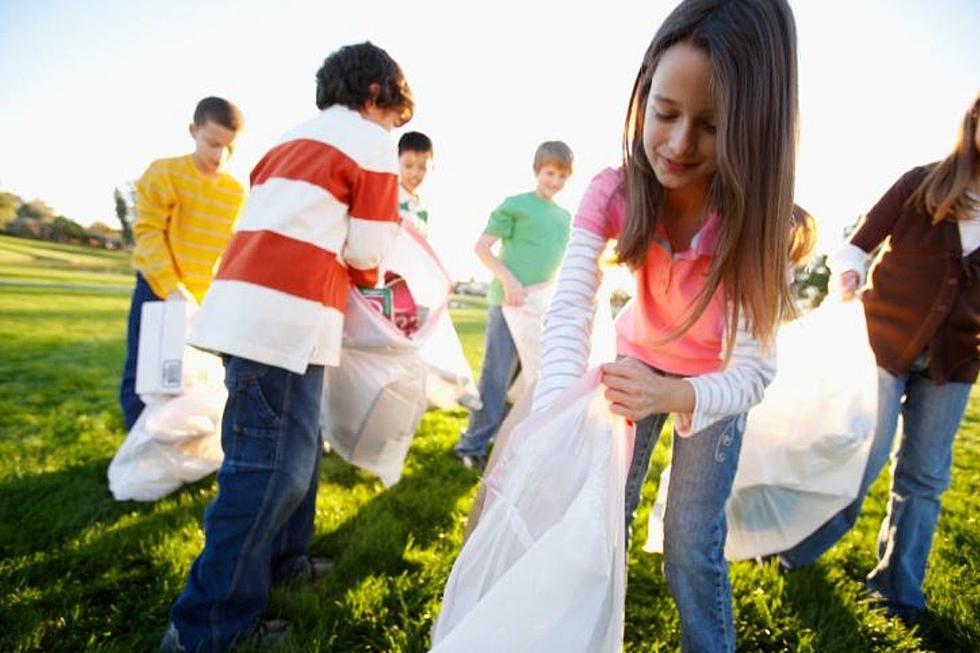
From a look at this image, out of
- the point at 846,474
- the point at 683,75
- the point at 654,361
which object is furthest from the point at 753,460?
the point at 683,75

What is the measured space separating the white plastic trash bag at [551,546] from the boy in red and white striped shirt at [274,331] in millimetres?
723

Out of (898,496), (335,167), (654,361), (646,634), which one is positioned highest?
(335,167)

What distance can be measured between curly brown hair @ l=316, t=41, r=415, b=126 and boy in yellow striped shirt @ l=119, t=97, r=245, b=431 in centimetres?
138

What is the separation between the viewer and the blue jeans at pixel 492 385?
132 inches

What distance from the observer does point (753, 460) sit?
2076mm

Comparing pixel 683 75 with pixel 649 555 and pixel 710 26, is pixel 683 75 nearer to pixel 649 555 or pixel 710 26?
pixel 710 26

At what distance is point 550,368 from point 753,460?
1277mm

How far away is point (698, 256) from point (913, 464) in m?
1.46

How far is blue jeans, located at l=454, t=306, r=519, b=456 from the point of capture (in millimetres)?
3354

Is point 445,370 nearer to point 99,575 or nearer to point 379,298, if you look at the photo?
point 379,298

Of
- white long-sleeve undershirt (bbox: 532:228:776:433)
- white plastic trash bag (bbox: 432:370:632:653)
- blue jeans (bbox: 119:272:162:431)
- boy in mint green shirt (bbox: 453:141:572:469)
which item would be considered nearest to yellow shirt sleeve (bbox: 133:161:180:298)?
blue jeans (bbox: 119:272:162:431)

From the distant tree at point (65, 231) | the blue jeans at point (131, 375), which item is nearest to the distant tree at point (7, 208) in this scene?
the distant tree at point (65, 231)

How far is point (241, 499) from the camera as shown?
1.52m

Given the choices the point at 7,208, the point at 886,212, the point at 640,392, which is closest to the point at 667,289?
the point at 640,392
